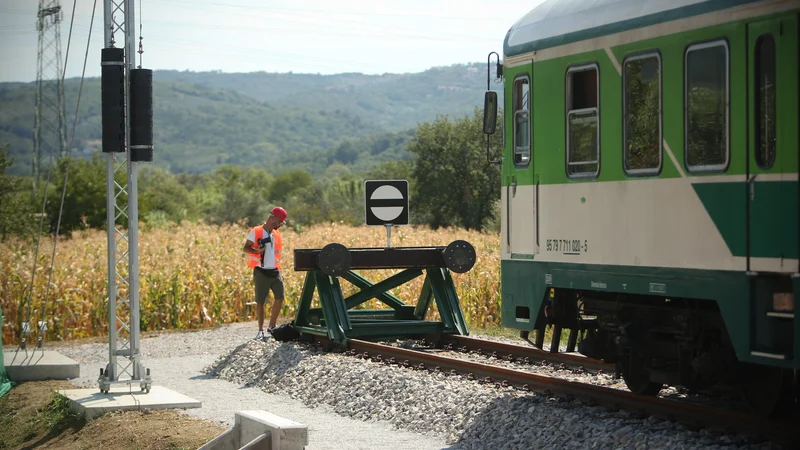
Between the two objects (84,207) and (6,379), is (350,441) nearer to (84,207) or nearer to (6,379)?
(6,379)

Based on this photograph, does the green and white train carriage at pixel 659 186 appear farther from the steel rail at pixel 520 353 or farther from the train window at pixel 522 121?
the steel rail at pixel 520 353

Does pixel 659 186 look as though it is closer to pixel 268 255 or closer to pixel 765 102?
pixel 765 102

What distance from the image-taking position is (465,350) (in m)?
14.4

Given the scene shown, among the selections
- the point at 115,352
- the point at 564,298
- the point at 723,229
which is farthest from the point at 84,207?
the point at 723,229

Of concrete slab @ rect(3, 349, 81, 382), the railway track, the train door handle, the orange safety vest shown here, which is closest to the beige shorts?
the orange safety vest

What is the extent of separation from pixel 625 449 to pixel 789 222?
2190mm

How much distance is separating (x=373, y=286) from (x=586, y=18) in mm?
6699

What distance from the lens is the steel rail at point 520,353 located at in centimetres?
1177

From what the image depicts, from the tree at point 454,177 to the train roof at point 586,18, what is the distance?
38.7 metres

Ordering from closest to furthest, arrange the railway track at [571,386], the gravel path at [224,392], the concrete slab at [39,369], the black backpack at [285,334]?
the railway track at [571,386], the gravel path at [224,392], the concrete slab at [39,369], the black backpack at [285,334]

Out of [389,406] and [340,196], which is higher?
[340,196]

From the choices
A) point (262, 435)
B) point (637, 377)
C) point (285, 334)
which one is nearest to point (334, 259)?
point (285, 334)

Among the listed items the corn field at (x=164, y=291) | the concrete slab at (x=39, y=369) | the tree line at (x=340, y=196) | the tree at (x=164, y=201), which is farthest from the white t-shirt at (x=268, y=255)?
the tree at (x=164, y=201)

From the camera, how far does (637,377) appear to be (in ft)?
32.1
